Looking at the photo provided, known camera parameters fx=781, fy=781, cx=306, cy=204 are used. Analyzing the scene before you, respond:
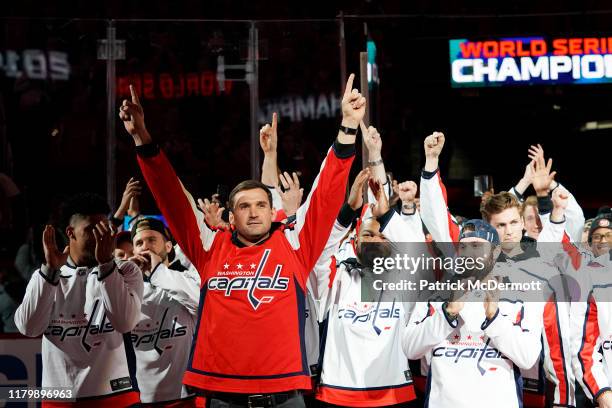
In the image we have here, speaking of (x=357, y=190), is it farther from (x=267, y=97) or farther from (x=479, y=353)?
(x=267, y=97)

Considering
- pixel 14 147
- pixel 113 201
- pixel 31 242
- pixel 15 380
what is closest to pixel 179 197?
pixel 15 380

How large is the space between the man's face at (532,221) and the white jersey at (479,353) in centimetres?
162

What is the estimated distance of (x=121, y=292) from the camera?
12.0 feet

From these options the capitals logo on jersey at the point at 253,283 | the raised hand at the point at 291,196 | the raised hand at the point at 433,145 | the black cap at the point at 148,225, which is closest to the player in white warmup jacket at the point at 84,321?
the black cap at the point at 148,225

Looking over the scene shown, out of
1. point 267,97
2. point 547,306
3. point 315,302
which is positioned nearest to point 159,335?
point 315,302

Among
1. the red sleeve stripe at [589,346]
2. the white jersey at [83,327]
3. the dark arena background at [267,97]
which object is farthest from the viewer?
the dark arena background at [267,97]

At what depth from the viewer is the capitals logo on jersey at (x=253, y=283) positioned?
324 cm

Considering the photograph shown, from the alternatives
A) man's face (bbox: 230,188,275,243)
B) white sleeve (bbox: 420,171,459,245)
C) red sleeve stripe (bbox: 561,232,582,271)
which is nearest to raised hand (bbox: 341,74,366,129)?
man's face (bbox: 230,188,275,243)

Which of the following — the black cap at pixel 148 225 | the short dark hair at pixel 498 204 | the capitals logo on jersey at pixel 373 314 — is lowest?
the capitals logo on jersey at pixel 373 314

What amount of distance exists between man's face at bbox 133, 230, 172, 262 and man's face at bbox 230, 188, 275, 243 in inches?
49.9

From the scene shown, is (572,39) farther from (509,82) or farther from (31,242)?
(31,242)

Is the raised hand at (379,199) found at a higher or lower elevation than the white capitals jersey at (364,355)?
higher

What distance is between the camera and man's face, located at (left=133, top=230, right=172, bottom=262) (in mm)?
4523

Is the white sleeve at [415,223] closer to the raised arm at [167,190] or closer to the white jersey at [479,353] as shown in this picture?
the white jersey at [479,353]
